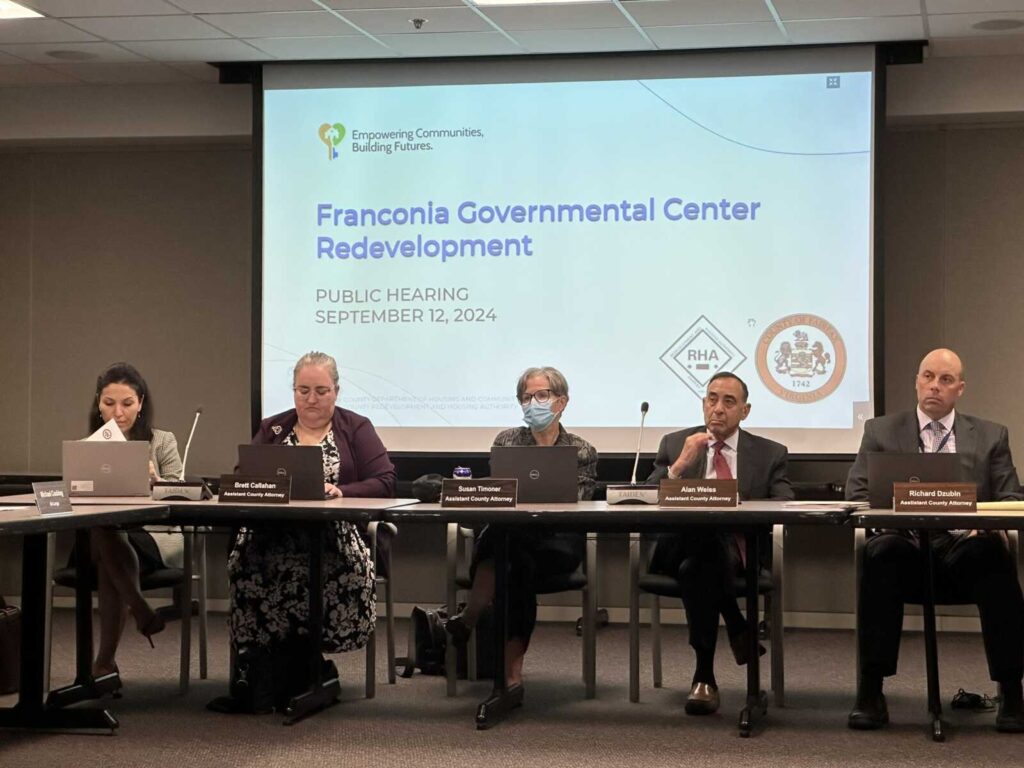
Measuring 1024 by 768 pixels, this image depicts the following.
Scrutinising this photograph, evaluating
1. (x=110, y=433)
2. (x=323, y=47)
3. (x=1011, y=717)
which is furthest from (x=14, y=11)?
(x=1011, y=717)

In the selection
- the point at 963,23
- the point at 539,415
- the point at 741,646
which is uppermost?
the point at 963,23

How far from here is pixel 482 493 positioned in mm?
3908

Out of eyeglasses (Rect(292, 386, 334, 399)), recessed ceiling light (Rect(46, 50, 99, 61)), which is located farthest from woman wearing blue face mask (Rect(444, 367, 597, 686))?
recessed ceiling light (Rect(46, 50, 99, 61))

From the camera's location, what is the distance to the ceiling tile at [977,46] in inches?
227

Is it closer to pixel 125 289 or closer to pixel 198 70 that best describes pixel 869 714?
pixel 198 70

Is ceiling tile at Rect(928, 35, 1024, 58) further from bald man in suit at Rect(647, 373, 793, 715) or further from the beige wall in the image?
the beige wall

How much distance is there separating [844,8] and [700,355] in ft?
5.33

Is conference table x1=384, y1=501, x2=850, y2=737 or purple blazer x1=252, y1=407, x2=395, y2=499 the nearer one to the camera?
conference table x1=384, y1=501, x2=850, y2=737

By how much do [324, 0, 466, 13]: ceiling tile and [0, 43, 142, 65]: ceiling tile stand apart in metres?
1.23

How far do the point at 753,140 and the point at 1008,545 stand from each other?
258 centimetres

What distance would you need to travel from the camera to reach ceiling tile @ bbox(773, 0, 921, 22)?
5293 mm

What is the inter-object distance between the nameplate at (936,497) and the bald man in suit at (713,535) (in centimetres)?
59

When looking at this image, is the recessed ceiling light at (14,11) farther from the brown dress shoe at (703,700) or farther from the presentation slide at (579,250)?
the brown dress shoe at (703,700)

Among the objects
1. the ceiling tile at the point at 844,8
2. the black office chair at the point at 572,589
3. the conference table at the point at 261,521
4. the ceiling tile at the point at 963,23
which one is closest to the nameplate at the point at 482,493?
the conference table at the point at 261,521
